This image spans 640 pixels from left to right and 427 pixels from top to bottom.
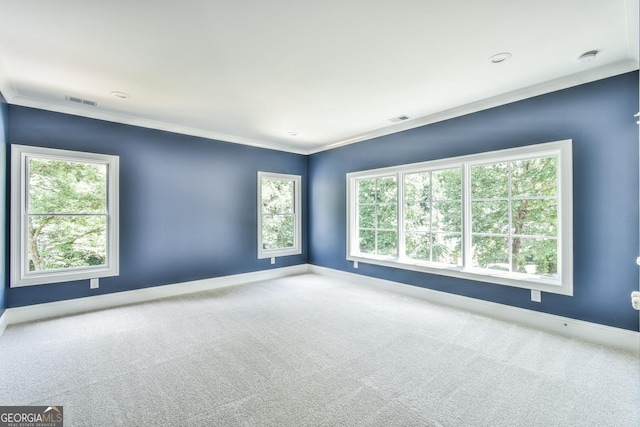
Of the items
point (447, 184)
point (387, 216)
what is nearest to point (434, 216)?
point (447, 184)

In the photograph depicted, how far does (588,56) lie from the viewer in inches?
102

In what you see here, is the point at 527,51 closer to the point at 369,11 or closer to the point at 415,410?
the point at 369,11

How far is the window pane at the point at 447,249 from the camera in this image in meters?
4.06

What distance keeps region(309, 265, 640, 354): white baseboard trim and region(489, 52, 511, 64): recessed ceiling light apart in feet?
8.94

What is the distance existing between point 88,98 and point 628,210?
234 inches

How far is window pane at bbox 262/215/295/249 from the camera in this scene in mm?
5816

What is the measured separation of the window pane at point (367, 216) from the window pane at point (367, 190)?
129 millimetres

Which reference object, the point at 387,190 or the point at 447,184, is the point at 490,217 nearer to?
the point at 447,184

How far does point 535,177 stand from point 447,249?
4.65 feet

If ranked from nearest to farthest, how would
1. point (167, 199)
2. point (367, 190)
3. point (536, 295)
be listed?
point (536, 295) < point (167, 199) < point (367, 190)

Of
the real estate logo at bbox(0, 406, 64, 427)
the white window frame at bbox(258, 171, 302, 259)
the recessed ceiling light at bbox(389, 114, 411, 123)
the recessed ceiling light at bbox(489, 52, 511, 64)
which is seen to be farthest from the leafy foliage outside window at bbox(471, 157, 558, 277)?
the real estate logo at bbox(0, 406, 64, 427)

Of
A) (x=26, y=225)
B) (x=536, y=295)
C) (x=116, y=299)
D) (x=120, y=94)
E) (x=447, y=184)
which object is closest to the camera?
(x=536, y=295)

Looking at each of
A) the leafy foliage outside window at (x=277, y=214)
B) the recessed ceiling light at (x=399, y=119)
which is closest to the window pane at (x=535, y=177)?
the recessed ceiling light at (x=399, y=119)

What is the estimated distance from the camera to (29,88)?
3.23m
